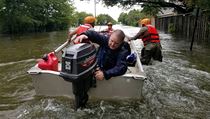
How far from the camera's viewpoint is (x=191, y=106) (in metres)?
5.64

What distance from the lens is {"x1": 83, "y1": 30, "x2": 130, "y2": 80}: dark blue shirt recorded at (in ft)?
15.9

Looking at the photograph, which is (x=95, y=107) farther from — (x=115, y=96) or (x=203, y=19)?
(x=203, y=19)

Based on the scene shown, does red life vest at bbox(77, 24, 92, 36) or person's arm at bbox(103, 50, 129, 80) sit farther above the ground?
red life vest at bbox(77, 24, 92, 36)

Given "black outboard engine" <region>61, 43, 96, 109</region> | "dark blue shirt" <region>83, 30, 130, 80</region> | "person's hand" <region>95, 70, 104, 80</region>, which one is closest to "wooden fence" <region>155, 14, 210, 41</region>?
"dark blue shirt" <region>83, 30, 130, 80</region>

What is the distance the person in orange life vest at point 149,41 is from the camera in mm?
8984

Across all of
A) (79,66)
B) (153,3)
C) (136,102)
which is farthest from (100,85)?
(153,3)

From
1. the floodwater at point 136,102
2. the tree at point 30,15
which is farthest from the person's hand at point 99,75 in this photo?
the tree at point 30,15

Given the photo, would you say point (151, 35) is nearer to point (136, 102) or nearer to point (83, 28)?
point (83, 28)

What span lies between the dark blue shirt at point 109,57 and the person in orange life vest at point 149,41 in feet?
12.7

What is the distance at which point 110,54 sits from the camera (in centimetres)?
500

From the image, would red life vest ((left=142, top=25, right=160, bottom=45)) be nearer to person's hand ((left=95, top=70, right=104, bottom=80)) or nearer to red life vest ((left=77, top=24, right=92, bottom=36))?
red life vest ((left=77, top=24, right=92, bottom=36))

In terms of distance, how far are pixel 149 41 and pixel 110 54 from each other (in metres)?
4.34

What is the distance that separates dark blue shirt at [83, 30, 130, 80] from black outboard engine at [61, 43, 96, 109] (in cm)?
34

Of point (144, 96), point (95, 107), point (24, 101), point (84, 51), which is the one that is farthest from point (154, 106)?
point (24, 101)
